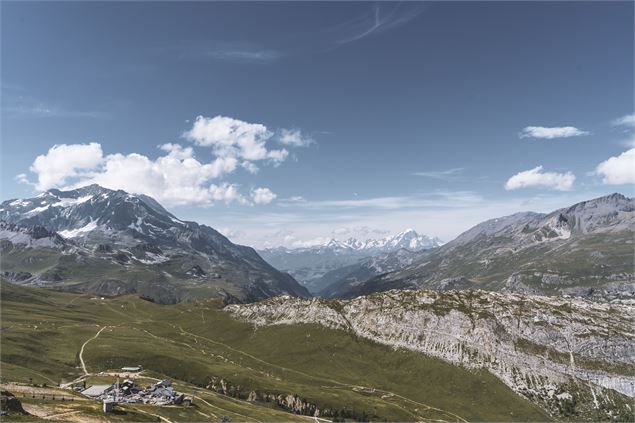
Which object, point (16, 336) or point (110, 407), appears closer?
point (110, 407)

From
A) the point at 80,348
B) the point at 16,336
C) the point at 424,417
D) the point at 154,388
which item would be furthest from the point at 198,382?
the point at 424,417

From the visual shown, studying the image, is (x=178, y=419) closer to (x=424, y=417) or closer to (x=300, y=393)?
(x=300, y=393)

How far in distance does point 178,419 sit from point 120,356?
115055 mm

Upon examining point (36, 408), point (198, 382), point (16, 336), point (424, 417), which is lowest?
point (424, 417)

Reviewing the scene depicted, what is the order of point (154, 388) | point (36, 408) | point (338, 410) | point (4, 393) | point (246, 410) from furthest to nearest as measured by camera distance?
point (338, 410) → point (246, 410) → point (154, 388) → point (36, 408) → point (4, 393)

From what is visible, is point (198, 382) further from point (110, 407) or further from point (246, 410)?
point (110, 407)

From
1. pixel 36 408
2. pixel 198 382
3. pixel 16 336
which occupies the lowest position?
pixel 198 382

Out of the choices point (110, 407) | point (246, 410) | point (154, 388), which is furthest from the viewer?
point (246, 410)

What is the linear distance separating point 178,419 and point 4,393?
37029 millimetres

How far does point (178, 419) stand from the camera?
9506 centimetres

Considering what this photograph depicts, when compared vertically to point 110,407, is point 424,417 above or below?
below

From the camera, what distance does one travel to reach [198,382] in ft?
611

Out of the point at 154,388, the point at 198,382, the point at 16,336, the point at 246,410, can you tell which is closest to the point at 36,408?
the point at 154,388

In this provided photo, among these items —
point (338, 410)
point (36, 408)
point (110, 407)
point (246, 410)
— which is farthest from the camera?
point (338, 410)
